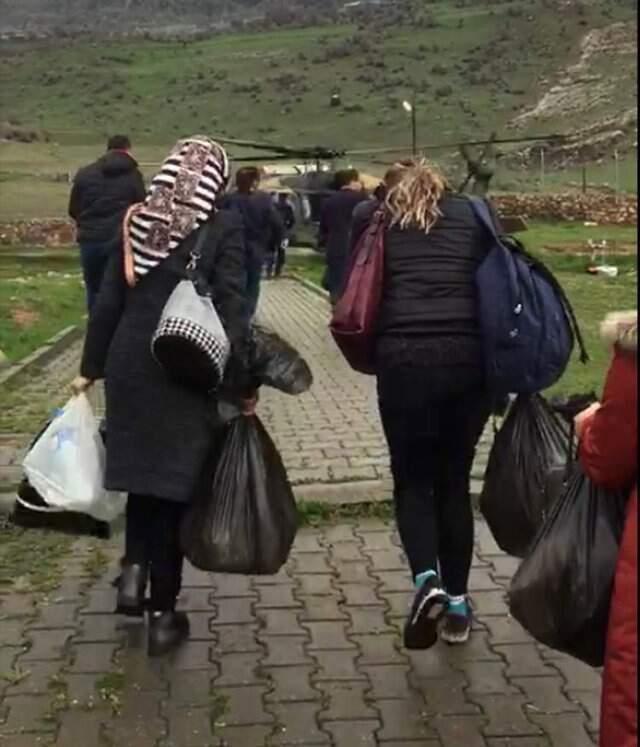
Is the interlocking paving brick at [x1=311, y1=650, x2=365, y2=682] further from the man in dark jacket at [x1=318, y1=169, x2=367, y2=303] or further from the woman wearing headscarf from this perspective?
the man in dark jacket at [x1=318, y1=169, x2=367, y2=303]

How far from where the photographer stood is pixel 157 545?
17.3 feet

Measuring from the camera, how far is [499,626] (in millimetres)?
5559

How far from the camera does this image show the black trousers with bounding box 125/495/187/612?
5266 millimetres

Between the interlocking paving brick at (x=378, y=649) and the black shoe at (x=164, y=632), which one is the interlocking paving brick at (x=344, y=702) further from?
the black shoe at (x=164, y=632)

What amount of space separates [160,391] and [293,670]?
1.00 meters

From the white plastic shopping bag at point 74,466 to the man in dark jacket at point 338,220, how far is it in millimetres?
8481

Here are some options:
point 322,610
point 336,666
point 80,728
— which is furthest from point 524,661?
point 80,728

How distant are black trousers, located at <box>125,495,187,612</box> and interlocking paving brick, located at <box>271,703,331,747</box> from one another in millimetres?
685

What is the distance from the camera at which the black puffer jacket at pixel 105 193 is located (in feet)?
35.4

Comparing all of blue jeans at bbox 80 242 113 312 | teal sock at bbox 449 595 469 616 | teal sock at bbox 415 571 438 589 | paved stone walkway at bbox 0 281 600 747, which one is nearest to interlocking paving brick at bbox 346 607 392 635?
paved stone walkway at bbox 0 281 600 747

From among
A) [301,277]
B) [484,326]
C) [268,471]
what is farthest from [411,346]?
[301,277]

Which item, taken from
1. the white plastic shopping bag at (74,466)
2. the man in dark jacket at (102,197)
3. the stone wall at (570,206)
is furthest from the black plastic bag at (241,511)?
the stone wall at (570,206)

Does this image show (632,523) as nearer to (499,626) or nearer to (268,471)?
(268,471)

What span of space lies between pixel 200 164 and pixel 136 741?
1816 mm
